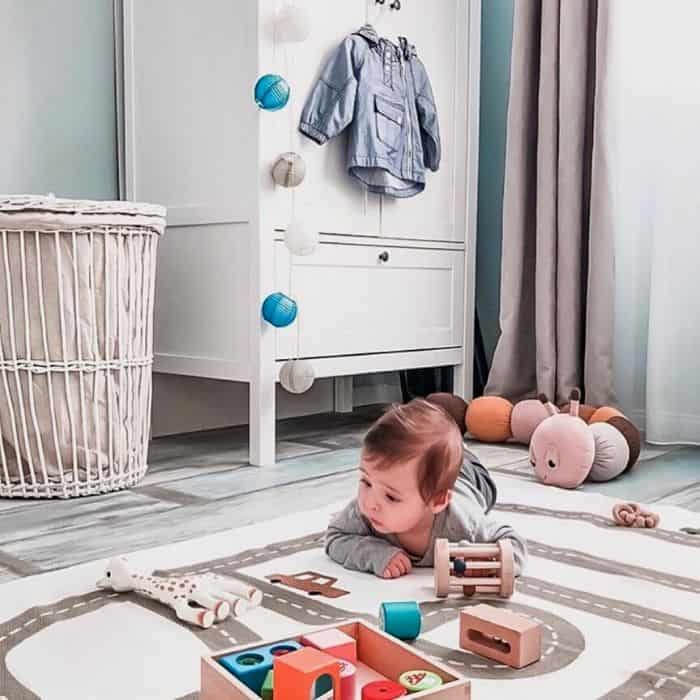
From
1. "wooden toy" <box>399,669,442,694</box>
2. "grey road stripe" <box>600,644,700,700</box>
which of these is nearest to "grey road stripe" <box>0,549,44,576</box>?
"wooden toy" <box>399,669,442,694</box>

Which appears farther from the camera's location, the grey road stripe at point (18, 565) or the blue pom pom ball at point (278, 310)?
the blue pom pom ball at point (278, 310)

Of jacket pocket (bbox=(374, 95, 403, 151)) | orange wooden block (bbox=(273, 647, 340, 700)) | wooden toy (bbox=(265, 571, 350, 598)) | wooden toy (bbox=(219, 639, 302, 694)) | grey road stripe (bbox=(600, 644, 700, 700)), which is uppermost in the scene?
jacket pocket (bbox=(374, 95, 403, 151))

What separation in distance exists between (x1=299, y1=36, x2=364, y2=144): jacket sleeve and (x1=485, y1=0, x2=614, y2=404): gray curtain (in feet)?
2.01

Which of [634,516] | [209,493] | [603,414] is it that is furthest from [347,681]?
[603,414]

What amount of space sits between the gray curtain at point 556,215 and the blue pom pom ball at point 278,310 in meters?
0.81

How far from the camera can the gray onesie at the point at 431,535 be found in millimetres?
1278

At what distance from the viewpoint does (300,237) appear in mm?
2004

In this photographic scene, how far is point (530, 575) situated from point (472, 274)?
4.82ft

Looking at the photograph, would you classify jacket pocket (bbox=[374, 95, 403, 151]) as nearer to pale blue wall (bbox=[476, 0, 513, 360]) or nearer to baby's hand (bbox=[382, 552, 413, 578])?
pale blue wall (bbox=[476, 0, 513, 360])

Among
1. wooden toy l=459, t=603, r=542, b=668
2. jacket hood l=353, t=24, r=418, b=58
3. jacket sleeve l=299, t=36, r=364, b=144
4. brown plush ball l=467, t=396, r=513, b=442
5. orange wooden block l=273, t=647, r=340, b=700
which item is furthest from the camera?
brown plush ball l=467, t=396, r=513, b=442

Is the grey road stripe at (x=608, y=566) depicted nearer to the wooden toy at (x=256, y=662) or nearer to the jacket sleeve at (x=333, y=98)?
the wooden toy at (x=256, y=662)

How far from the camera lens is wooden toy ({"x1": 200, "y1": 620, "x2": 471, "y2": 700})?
757 mm

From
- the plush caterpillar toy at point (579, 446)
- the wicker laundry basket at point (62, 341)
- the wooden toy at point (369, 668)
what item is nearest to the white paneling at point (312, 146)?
the wicker laundry basket at point (62, 341)

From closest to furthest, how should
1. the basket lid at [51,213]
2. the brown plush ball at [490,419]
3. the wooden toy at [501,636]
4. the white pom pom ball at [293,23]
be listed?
the wooden toy at [501,636] < the basket lid at [51,213] < the white pom pom ball at [293,23] < the brown plush ball at [490,419]
